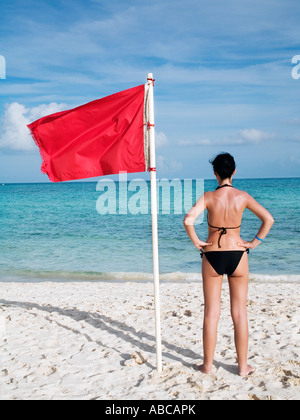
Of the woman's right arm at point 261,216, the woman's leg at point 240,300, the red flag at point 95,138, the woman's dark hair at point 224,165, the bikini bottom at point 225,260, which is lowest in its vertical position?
the woman's leg at point 240,300

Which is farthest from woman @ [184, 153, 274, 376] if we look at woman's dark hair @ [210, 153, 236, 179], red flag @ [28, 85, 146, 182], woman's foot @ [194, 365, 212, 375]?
red flag @ [28, 85, 146, 182]

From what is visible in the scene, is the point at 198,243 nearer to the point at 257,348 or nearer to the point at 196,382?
the point at 196,382

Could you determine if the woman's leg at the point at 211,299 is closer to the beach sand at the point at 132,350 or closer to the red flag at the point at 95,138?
the beach sand at the point at 132,350

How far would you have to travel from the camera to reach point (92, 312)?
7.36 m

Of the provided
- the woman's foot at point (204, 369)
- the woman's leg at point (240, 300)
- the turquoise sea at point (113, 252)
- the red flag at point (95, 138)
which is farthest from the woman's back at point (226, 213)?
the turquoise sea at point (113, 252)

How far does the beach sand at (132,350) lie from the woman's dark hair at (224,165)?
7.18 ft

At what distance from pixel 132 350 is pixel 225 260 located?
2090 mm

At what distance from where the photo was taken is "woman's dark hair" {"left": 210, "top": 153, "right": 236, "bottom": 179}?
13.8ft

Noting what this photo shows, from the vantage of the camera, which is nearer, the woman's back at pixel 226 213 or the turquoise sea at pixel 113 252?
the woman's back at pixel 226 213

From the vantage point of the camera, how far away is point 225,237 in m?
4.18

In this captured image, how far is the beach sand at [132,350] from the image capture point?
4.22 metres
